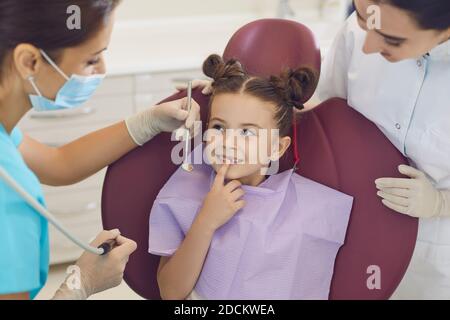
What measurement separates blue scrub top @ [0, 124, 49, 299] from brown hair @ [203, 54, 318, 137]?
439 millimetres

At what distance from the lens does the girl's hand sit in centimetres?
102

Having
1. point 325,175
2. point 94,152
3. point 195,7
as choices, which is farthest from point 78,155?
point 195,7

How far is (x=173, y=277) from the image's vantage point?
104cm

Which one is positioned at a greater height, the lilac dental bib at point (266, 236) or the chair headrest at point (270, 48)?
the chair headrest at point (270, 48)

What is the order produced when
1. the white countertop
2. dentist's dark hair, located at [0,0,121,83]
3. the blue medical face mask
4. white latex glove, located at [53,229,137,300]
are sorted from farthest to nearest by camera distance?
the white countertop → white latex glove, located at [53,229,137,300] → the blue medical face mask → dentist's dark hair, located at [0,0,121,83]

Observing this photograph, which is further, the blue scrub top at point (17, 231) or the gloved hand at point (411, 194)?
the gloved hand at point (411, 194)

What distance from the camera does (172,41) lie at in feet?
7.23

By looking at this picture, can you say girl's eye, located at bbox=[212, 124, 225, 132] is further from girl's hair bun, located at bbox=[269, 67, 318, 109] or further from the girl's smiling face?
girl's hair bun, located at bbox=[269, 67, 318, 109]

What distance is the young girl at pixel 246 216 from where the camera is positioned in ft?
3.41

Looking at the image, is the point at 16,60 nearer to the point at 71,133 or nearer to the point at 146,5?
the point at 71,133

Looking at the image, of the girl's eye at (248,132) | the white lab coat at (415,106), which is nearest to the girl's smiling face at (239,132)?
the girl's eye at (248,132)

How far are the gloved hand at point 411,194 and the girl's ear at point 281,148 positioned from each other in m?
0.21

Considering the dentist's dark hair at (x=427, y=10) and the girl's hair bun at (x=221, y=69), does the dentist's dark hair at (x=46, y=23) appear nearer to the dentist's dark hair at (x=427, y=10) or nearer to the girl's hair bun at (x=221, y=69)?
the girl's hair bun at (x=221, y=69)

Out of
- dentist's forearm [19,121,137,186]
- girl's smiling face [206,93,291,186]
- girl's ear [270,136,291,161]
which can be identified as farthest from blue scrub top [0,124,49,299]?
girl's ear [270,136,291,161]
